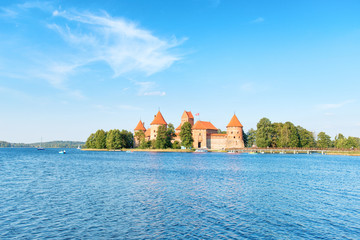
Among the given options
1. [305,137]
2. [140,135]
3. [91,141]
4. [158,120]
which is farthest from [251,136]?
[91,141]

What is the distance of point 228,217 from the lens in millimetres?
14961

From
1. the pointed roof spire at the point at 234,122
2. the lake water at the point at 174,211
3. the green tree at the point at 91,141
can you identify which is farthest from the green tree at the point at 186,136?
the lake water at the point at 174,211

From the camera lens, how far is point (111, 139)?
353 feet

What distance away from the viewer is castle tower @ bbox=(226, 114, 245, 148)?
106250mm

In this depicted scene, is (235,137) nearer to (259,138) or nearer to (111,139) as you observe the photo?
(259,138)

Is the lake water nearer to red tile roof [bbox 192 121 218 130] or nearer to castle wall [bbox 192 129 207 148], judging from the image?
castle wall [bbox 192 129 207 148]

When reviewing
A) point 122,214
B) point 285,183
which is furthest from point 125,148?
point 122,214

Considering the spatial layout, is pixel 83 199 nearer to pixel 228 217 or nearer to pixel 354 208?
Result: pixel 228 217

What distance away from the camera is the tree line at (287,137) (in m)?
99.8

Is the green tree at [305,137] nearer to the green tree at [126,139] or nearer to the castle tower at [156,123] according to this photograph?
the castle tower at [156,123]

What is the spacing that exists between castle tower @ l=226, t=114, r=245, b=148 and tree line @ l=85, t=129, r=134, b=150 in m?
40.5

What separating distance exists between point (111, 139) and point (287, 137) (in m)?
64.6

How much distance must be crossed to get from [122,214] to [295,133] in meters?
97.9

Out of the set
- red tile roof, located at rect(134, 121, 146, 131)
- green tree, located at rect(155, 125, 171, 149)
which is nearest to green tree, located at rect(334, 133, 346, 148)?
green tree, located at rect(155, 125, 171, 149)
